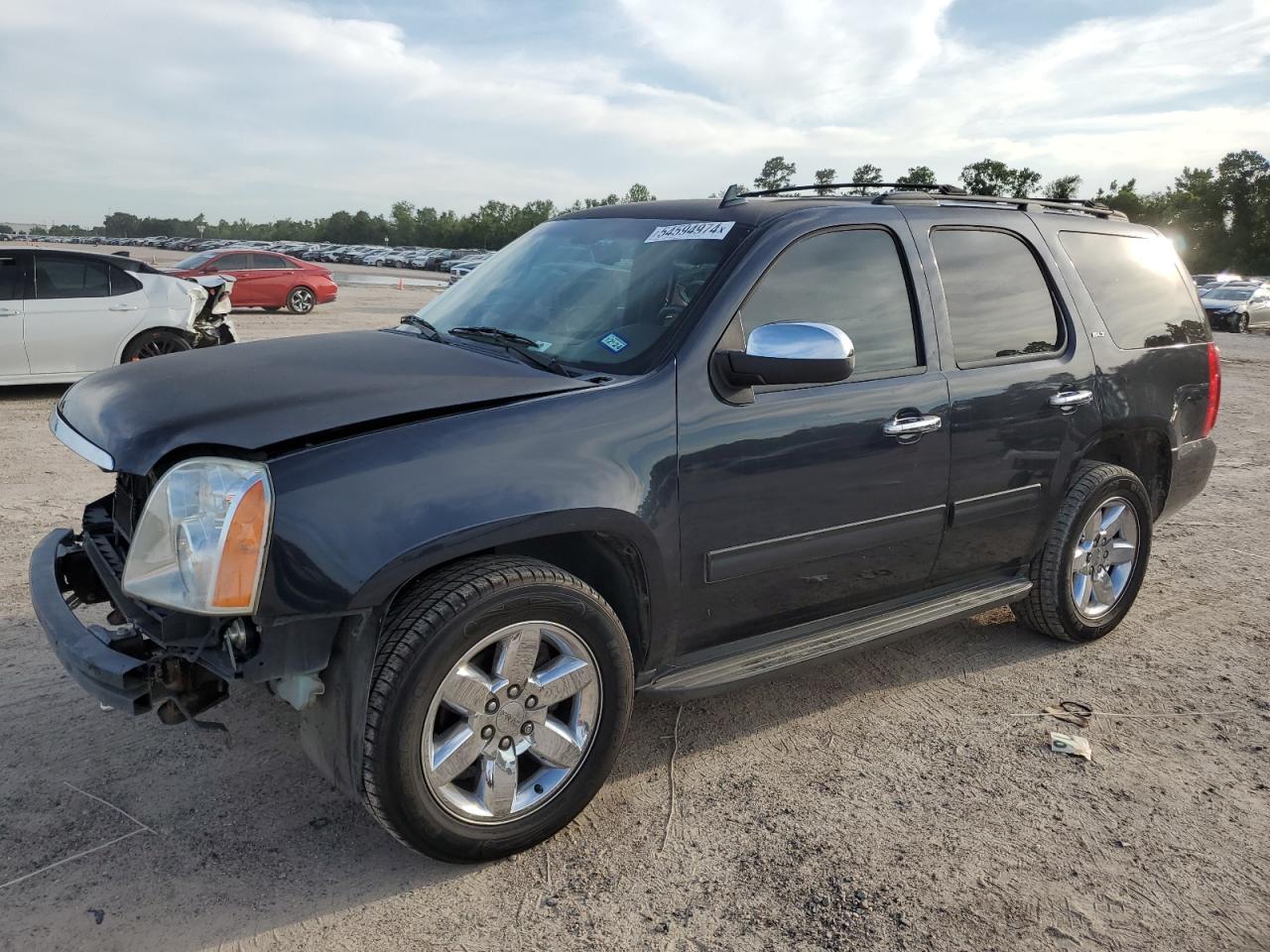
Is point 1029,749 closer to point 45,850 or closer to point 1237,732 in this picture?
point 1237,732

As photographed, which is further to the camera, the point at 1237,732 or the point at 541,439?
the point at 1237,732

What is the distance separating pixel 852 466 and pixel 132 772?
8.46ft

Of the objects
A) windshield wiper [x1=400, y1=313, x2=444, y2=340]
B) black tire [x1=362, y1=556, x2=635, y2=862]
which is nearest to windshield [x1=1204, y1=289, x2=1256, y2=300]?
windshield wiper [x1=400, y1=313, x2=444, y2=340]

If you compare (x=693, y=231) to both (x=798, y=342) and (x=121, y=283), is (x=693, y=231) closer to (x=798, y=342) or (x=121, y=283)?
(x=798, y=342)

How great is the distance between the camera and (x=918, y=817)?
3.13m

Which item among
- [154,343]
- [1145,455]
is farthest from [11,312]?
[1145,455]

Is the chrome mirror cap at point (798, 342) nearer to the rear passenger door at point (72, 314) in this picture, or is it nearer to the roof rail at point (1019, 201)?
the roof rail at point (1019, 201)

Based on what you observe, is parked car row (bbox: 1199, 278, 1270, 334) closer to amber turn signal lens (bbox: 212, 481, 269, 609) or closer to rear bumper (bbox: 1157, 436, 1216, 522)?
rear bumper (bbox: 1157, 436, 1216, 522)

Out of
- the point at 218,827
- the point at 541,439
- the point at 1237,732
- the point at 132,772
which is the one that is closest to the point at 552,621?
the point at 541,439

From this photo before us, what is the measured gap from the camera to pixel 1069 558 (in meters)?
4.36

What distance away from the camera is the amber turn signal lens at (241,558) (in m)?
2.44

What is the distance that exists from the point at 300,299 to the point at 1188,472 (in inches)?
781

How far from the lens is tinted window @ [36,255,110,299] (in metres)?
9.66

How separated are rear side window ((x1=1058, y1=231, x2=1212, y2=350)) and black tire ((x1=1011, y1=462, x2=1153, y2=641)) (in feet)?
2.03
